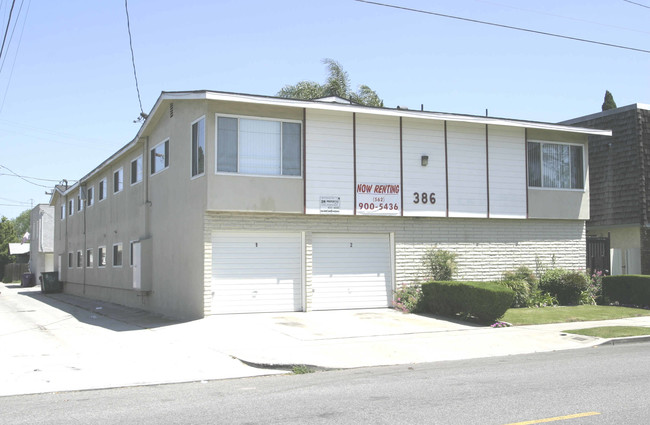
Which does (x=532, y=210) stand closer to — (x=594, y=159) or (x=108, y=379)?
(x=594, y=159)

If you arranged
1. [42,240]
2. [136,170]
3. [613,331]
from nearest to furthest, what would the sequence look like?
[613,331]
[136,170]
[42,240]

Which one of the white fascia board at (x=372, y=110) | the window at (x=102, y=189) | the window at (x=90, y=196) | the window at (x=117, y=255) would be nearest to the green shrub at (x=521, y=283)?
the white fascia board at (x=372, y=110)

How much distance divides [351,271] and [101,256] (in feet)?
49.7

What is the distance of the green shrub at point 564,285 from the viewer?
65.7ft

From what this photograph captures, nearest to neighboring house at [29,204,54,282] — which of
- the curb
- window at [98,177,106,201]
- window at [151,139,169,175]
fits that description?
window at [98,177,106,201]

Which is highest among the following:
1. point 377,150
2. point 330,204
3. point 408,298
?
point 377,150

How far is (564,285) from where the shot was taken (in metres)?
20.0

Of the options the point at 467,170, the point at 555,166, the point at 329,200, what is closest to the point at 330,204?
the point at 329,200

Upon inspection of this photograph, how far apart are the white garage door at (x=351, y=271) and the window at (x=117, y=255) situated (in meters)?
11.0

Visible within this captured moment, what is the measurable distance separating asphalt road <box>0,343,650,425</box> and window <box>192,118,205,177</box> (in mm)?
8277

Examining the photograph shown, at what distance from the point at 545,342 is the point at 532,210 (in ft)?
25.6

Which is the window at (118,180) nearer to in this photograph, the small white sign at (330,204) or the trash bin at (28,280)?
the small white sign at (330,204)

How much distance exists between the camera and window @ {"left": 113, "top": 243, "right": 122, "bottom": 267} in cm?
2531

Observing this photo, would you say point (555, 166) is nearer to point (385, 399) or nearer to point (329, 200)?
point (329, 200)
